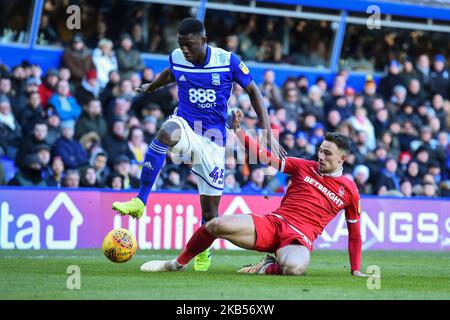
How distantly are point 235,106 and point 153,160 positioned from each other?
25.2ft

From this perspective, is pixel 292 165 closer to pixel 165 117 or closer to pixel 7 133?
→ pixel 7 133

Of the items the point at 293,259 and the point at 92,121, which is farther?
the point at 92,121

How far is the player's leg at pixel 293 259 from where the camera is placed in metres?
10.6

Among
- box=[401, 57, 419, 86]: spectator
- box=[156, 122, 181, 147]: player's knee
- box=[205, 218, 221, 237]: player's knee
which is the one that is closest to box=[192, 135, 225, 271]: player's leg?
box=[156, 122, 181, 147]: player's knee

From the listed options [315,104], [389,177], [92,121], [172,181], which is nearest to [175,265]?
[172,181]

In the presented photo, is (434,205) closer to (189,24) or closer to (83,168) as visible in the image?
(83,168)

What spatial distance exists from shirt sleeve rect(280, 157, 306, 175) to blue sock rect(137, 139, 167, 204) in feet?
4.42

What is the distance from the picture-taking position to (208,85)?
11.4m

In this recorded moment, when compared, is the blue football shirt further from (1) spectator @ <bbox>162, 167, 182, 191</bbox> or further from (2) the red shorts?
(1) spectator @ <bbox>162, 167, 182, 191</bbox>

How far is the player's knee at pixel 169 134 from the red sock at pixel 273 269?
67.5 inches

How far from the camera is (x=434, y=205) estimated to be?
17.8 metres

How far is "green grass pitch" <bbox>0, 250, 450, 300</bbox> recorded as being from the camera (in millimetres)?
8641

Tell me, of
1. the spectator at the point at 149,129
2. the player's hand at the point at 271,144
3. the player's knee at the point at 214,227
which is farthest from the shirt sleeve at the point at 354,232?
the spectator at the point at 149,129

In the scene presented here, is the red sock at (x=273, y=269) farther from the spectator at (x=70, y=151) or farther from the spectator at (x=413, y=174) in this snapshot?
the spectator at (x=413, y=174)
